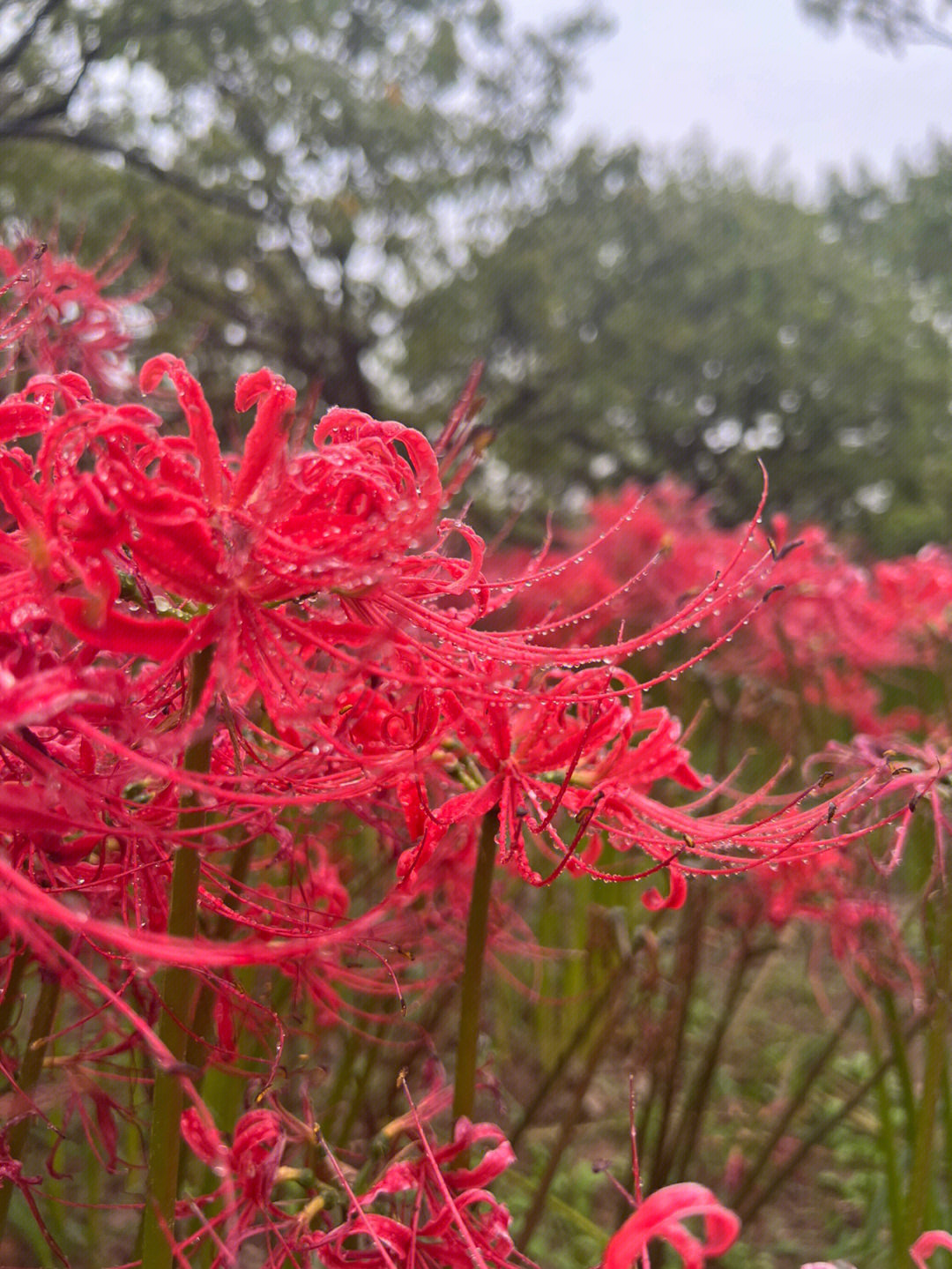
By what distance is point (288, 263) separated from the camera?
23.1 feet

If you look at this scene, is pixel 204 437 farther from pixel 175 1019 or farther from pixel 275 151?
pixel 275 151

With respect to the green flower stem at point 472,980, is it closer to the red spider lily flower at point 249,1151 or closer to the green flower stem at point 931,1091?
the red spider lily flower at point 249,1151

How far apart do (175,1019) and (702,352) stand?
10465 mm

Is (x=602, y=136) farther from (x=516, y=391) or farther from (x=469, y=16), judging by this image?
(x=516, y=391)

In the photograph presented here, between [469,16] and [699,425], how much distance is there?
4496 mm

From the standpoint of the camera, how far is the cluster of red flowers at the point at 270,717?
0.73m

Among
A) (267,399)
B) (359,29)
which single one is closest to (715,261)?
(359,29)

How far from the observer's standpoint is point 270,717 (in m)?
0.96

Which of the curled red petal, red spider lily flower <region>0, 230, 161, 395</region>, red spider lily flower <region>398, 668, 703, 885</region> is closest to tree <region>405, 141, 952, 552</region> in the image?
red spider lily flower <region>0, 230, 161, 395</region>

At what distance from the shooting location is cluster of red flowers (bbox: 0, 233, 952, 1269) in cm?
73

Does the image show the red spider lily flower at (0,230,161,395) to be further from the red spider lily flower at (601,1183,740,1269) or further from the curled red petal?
the red spider lily flower at (601,1183,740,1269)

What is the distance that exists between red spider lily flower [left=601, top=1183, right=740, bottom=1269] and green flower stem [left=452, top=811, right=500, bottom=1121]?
0.31 metres

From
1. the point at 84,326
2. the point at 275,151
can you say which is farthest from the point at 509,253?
the point at 84,326

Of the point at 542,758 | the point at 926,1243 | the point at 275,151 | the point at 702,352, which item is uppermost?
the point at 702,352
